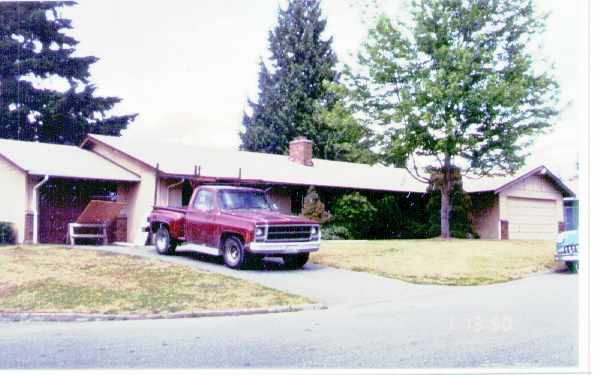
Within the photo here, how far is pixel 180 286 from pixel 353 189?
15.7 metres

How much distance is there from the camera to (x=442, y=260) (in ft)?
53.2

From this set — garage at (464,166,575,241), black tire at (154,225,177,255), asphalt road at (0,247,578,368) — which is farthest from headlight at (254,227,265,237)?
garage at (464,166,575,241)

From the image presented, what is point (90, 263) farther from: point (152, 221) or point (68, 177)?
point (68, 177)

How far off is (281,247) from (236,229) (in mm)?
1082

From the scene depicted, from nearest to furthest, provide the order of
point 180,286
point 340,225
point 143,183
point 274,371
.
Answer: point 274,371 < point 180,286 < point 143,183 < point 340,225

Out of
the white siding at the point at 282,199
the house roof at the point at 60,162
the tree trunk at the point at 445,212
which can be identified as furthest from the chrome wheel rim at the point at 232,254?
the tree trunk at the point at 445,212

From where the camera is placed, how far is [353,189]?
26281 millimetres

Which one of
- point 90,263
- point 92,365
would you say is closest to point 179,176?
point 90,263

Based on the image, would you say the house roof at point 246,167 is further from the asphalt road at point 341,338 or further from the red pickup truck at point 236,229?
the asphalt road at point 341,338

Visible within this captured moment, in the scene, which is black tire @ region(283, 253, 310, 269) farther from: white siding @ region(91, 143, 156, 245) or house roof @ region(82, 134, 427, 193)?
white siding @ region(91, 143, 156, 245)

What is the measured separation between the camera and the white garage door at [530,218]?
1122 inches

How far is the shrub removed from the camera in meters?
23.3

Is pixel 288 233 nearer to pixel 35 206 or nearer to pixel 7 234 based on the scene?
pixel 35 206

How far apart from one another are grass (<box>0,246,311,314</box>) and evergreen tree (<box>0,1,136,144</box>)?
573 inches
